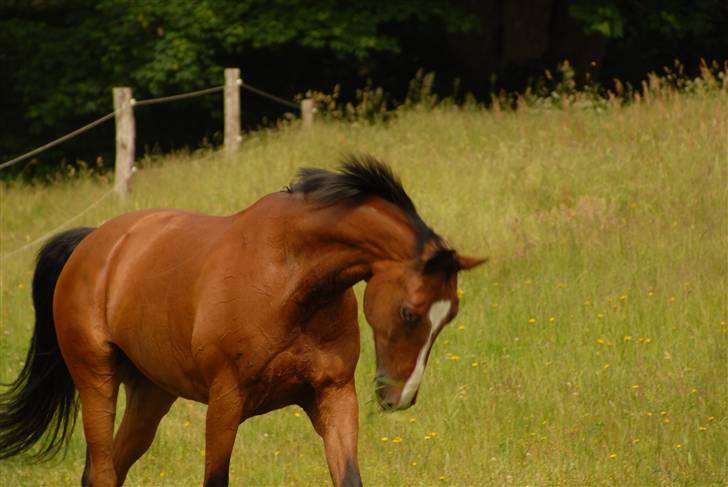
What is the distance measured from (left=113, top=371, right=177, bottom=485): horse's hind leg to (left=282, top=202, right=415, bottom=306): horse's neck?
179 centimetres

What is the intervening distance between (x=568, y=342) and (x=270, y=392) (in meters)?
4.27

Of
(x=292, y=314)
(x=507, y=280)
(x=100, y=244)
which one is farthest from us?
(x=507, y=280)

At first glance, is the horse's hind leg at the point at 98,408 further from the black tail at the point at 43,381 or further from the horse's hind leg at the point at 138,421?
the black tail at the point at 43,381

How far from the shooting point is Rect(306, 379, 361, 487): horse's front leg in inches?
216

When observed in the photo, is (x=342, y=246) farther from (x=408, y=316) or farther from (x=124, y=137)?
(x=124, y=137)

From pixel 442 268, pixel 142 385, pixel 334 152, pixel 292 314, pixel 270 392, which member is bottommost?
pixel 334 152

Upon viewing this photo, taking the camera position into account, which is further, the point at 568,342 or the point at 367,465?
the point at 568,342

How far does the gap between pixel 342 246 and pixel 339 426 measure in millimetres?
773

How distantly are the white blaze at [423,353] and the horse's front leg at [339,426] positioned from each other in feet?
2.46

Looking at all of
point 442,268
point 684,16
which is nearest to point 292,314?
point 442,268

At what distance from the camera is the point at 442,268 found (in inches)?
191

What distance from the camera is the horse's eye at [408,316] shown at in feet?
15.8

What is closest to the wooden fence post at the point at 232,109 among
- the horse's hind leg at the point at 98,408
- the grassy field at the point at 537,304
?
the grassy field at the point at 537,304

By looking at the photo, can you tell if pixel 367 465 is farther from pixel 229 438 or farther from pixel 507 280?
pixel 507 280
